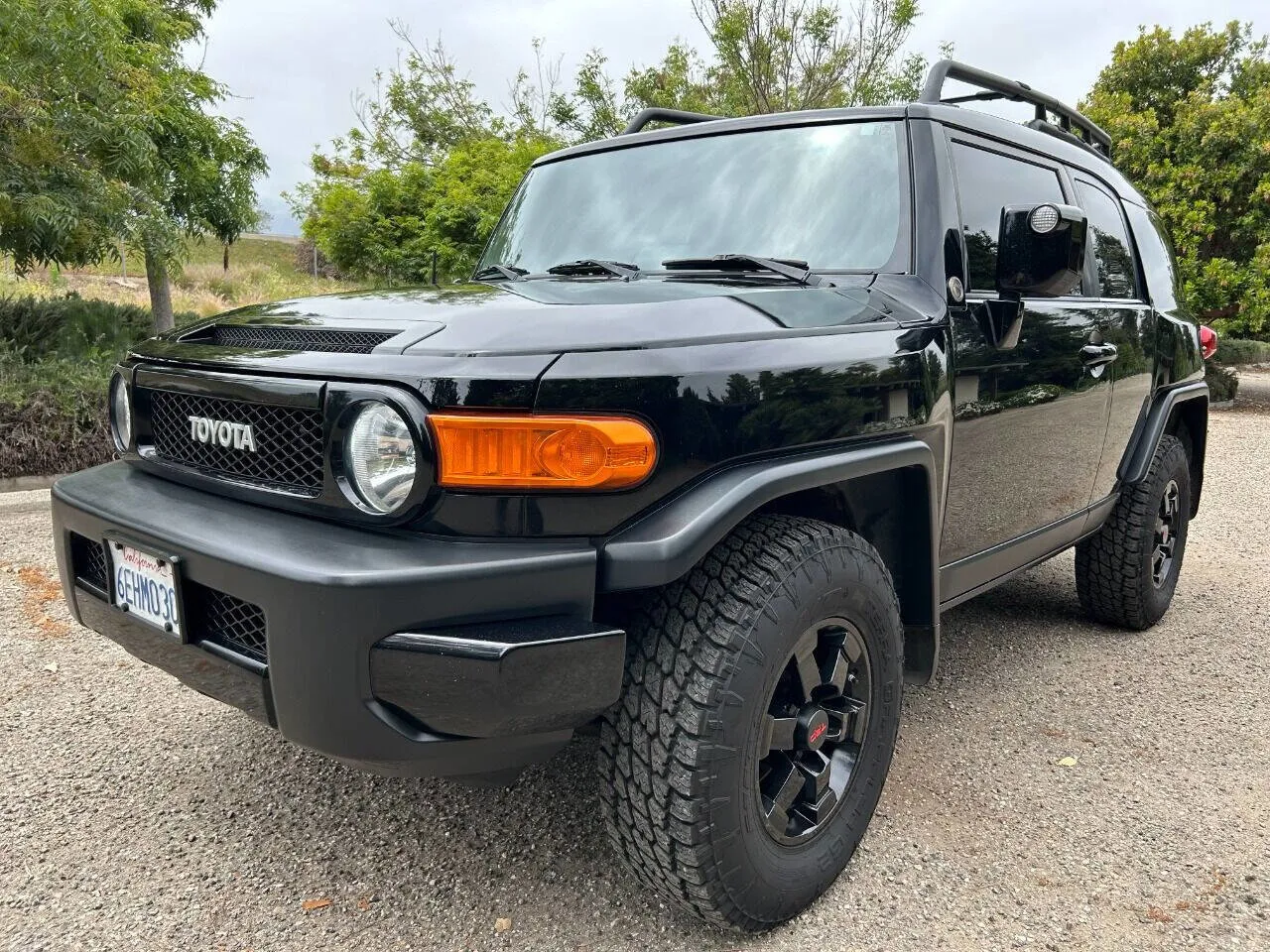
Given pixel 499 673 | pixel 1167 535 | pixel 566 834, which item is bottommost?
pixel 566 834

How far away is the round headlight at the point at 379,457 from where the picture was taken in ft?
5.26

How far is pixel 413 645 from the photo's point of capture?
1.48 m

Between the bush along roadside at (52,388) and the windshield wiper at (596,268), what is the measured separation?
5.16 m

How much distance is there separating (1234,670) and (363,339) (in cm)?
346

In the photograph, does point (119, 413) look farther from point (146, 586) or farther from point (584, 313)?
point (584, 313)

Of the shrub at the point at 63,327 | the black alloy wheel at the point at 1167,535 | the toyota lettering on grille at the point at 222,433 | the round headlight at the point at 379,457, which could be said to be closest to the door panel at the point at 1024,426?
the black alloy wheel at the point at 1167,535

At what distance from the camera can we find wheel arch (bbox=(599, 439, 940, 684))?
159 cm

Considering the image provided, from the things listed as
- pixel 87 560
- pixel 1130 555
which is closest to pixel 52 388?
pixel 87 560

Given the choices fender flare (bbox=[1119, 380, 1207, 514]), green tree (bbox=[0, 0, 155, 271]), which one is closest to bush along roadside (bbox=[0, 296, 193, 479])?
green tree (bbox=[0, 0, 155, 271])

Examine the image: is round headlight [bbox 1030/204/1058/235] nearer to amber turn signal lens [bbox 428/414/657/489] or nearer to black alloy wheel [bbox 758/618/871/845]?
black alloy wheel [bbox 758/618/871/845]

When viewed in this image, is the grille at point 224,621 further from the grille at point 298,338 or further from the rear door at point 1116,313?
the rear door at point 1116,313

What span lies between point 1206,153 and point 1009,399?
12.4 metres

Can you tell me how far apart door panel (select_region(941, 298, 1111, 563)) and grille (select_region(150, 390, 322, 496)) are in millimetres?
1551

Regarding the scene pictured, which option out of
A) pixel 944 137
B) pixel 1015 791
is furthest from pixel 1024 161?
pixel 1015 791
